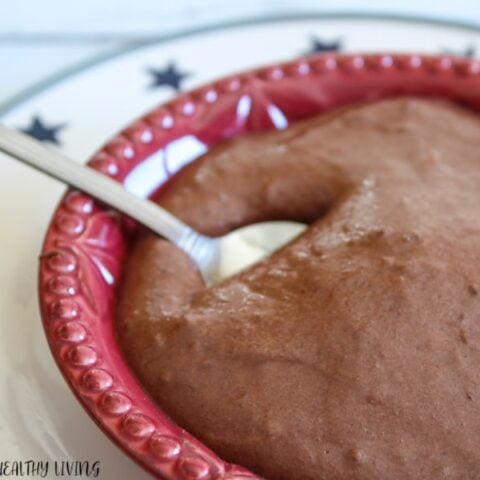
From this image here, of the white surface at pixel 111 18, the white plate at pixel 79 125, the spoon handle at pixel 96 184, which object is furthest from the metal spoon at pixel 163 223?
the white surface at pixel 111 18

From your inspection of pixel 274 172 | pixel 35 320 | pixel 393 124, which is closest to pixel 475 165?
pixel 393 124

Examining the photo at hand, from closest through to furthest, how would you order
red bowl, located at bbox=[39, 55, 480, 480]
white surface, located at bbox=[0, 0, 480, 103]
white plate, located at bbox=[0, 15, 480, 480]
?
red bowl, located at bbox=[39, 55, 480, 480], white plate, located at bbox=[0, 15, 480, 480], white surface, located at bbox=[0, 0, 480, 103]

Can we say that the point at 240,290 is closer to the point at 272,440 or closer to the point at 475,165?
the point at 272,440

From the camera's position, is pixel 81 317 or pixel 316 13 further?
pixel 316 13

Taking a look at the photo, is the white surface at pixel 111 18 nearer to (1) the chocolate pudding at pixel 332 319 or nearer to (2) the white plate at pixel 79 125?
(2) the white plate at pixel 79 125

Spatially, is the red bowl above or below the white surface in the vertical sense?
below

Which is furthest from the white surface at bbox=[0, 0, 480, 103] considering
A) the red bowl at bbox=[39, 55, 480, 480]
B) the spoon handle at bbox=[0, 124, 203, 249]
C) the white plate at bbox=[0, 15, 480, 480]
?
the spoon handle at bbox=[0, 124, 203, 249]

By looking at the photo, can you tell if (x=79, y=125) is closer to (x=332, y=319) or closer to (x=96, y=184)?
(x=96, y=184)

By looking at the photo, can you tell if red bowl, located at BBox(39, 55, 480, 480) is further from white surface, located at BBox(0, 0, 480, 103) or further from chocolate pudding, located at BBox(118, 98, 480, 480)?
white surface, located at BBox(0, 0, 480, 103)
